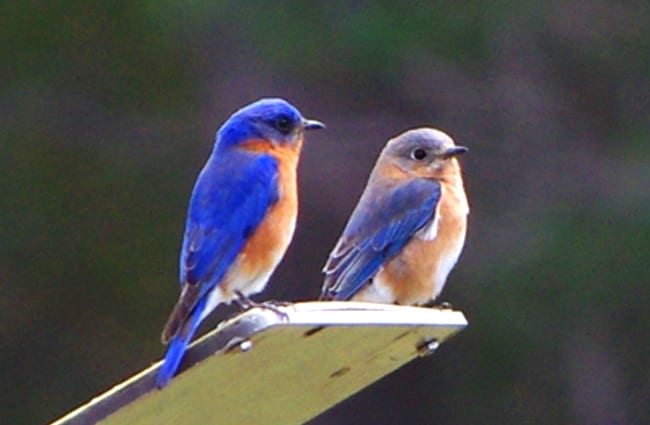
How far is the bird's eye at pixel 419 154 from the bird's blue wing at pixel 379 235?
0.09 meters

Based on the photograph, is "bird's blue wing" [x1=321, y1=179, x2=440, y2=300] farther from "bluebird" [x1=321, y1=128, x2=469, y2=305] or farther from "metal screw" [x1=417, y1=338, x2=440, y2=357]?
"metal screw" [x1=417, y1=338, x2=440, y2=357]

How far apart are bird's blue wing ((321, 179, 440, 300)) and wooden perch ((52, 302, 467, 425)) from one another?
7.06ft

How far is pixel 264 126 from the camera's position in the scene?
243 inches

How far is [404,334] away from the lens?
176 inches

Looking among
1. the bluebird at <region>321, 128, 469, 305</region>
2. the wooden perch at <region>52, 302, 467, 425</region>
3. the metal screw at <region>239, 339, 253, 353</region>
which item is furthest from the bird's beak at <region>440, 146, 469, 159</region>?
the metal screw at <region>239, 339, 253, 353</region>

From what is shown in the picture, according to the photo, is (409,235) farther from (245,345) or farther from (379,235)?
(245,345)

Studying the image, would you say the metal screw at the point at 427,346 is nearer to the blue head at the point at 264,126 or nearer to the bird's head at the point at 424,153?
the blue head at the point at 264,126

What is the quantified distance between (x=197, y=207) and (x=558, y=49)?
7.07m

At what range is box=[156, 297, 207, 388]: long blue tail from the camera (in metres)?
4.02

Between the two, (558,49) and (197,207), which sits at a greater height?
(197,207)

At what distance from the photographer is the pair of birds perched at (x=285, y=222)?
5.46 m

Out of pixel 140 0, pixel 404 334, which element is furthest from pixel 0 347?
pixel 404 334

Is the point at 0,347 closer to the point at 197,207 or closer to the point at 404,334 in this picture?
the point at 197,207

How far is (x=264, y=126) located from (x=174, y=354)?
207 centimetres
